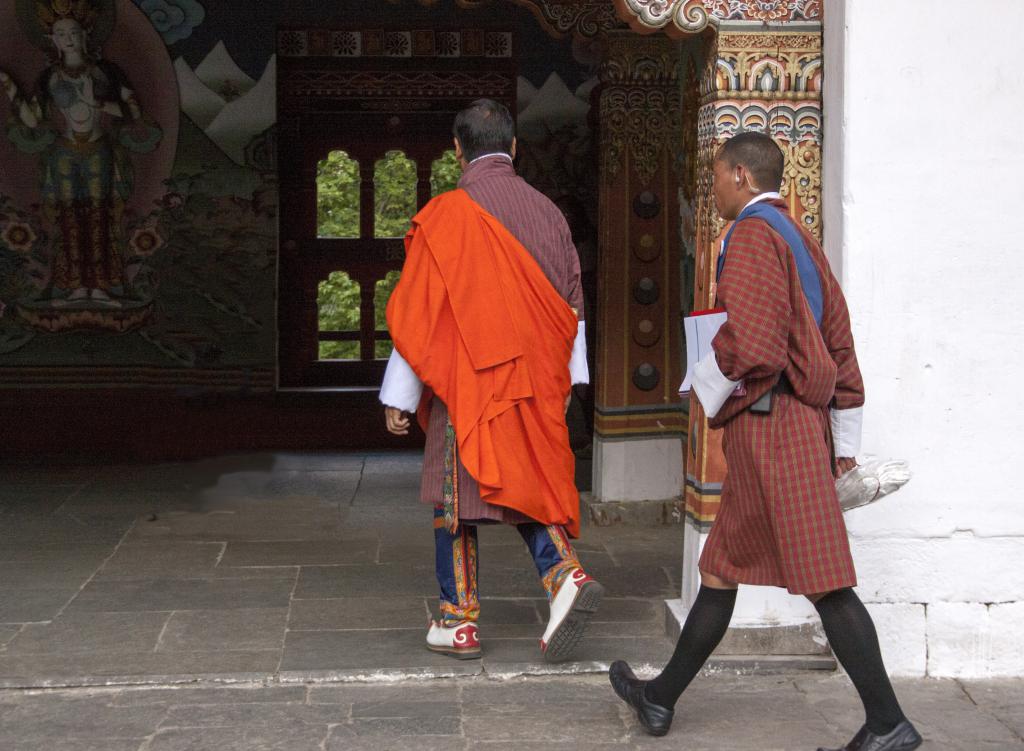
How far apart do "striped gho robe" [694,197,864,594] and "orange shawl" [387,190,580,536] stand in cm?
68

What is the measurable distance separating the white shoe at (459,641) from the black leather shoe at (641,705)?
0.55 metres

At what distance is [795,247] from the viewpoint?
318 cm

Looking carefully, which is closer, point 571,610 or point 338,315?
point 571,610

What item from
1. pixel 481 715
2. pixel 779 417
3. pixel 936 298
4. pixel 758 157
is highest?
pixel 758 157

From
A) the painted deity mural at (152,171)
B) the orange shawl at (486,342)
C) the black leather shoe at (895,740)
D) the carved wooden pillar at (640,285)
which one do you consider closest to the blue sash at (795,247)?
the orange shawl at (486,342)

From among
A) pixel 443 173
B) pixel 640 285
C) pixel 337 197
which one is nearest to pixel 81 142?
pixel 337 197

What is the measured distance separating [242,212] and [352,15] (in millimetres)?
1285

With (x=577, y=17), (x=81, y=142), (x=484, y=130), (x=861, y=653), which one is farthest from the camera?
(x=81, y=142)

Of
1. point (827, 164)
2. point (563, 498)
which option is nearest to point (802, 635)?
point (563, 498)

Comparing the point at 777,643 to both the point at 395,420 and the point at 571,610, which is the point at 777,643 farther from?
the point at 395,420

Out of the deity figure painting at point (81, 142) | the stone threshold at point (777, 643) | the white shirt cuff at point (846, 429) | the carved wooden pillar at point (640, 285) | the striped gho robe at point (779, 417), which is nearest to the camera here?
the striped gho robe at point (779, 417)

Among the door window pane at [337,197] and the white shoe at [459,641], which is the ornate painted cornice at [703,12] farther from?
the door window pane at [337,197]

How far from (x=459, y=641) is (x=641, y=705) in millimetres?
727

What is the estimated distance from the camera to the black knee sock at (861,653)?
3.13 metres
